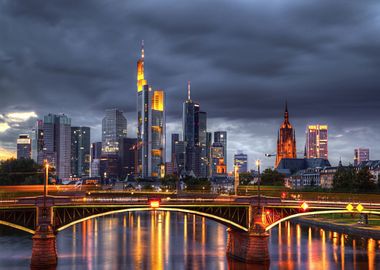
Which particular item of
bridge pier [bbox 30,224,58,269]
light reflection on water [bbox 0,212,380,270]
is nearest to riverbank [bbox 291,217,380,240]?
light reflection on water [bbox 0,212,380,270]

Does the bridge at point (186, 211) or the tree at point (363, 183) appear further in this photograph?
the tree at point (363, 183)

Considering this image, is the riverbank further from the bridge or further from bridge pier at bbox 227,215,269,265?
bridge pier at bbox 227,215,269,265

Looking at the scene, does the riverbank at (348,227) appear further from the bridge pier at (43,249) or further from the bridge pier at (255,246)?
the bridge pier at (43,249)

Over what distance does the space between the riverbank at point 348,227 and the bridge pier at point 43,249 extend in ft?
222

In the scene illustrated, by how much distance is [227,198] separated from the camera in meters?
96.1

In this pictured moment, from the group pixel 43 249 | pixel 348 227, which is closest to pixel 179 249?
pixel 43 249

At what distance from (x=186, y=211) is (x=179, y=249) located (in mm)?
17945

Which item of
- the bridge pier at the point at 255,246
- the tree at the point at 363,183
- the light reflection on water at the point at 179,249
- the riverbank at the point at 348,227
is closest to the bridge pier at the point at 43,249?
the light reflection on water at the point at 179,249

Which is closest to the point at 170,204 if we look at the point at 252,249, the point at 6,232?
the point at 252,249

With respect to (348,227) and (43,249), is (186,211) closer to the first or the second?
(43,249)

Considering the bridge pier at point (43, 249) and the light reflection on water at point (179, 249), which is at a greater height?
the bridge pier at point (43, 249)

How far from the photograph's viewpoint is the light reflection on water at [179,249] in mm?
88000

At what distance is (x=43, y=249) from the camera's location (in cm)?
8094

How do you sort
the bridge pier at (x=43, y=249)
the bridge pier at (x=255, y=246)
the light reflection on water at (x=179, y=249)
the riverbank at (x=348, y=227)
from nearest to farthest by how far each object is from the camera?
the bridge pier at (x=43, y=249)
the bridge pier at (x=255, y=246)
the light reflection on water at (x=179, y=249)
the riverbank at (x=348, y=227)
